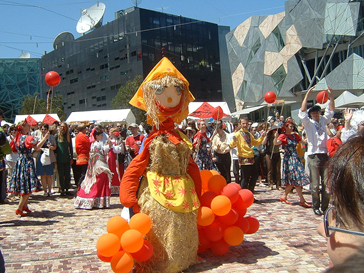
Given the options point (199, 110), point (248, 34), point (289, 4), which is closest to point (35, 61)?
point (248, 34)

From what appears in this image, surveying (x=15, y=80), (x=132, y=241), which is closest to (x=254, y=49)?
(x=132, y=241)

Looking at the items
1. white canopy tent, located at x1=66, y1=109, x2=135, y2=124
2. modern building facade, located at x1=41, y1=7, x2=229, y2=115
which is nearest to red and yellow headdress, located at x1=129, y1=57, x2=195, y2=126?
white canopy tent, located at x1=66, y1=109, x2=135, y2=124

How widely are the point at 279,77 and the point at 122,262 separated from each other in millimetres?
33180

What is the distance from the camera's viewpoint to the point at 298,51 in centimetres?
3181

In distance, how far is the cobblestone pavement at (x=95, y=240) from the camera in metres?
4.04

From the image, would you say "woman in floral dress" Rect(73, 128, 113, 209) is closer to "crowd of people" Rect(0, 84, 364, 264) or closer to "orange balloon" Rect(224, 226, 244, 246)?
"crowd of people" Rect(0, 84, 364, 264)

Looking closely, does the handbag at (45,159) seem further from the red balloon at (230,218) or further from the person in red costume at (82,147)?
the red balloon at (230,218)

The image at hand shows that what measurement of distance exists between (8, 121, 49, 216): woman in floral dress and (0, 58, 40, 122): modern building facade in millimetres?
68095

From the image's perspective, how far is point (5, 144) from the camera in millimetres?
6082

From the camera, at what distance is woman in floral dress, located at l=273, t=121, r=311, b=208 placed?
7059 mm

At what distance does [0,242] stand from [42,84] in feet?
226

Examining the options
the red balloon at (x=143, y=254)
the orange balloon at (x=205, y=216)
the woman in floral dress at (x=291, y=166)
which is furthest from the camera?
the woman in floral dress at (x=291, y=166)

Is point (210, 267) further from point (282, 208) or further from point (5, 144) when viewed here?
point (5, 144)

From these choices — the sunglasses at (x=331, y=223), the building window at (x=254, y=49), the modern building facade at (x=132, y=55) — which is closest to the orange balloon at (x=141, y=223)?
the sunglasses at (x=331, y=223)
